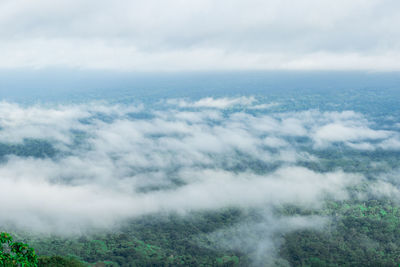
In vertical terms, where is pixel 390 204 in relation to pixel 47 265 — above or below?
below

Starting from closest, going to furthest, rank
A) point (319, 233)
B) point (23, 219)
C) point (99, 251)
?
point (99, 251), point (319, 233), point (23, 219)

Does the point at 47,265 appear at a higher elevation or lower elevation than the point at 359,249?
higher

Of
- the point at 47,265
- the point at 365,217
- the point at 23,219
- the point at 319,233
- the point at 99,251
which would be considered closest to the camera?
the point at 47,265

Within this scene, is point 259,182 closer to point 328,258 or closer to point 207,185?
point 207,185

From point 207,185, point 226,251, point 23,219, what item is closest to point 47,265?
point 226,251

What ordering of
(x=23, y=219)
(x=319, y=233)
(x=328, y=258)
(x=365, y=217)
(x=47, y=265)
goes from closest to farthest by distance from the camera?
1. (x=47, y=265)
2. (x=328, y=258)
3. (x=319, y=233)
4. (x=365, y=217)
5. (x=23, y=219)

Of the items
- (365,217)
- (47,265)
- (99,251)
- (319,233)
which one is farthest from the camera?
(365,217)

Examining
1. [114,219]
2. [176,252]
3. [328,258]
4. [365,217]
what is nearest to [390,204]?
[365,217]

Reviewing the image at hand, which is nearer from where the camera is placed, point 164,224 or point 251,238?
point 251,238

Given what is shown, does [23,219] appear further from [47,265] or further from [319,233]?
[319,233]
